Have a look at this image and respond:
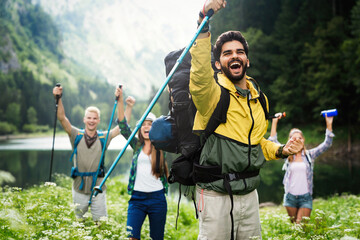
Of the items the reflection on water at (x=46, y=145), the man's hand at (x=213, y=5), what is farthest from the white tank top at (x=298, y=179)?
the reflection on water at (x=46, y=145)

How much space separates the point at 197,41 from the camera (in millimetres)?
2203

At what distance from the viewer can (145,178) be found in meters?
4.47

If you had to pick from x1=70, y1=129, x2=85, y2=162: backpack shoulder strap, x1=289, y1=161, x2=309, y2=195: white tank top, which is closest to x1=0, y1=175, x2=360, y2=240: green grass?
x1=289, y1=161, x2=309, y2=195: white tank top

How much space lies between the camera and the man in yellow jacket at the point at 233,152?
2.45 m

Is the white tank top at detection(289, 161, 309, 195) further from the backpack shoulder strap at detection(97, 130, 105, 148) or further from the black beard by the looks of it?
the black beard

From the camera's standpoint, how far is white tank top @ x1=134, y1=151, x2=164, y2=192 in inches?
173

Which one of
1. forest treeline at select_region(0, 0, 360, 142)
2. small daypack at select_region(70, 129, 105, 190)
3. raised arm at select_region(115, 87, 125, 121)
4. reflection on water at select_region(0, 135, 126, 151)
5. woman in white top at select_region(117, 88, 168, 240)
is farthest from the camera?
reflection on water at select_region(0, 135, 126, 151)

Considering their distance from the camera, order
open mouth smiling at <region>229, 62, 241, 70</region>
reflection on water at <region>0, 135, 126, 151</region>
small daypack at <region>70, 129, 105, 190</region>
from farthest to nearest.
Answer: reflection on water at <region>0, 135, 126, 151</region>, small daypack at <region>70, 129, 105, 190</region>, open mouth smiling at <region>229, 62, 241, 70</region>

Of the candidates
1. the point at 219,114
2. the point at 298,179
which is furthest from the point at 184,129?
the point at 298,179

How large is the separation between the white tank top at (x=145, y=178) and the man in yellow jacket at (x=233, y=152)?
1858mm

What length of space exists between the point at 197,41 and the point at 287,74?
35.7 m

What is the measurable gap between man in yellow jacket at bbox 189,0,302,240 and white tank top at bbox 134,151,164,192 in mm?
1858

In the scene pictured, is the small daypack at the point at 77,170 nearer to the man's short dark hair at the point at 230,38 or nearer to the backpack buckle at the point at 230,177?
the backpack buckle at the point at 230,177

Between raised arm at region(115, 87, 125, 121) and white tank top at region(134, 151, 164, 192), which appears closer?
white tank top at region(134, 151, 164, 192)
